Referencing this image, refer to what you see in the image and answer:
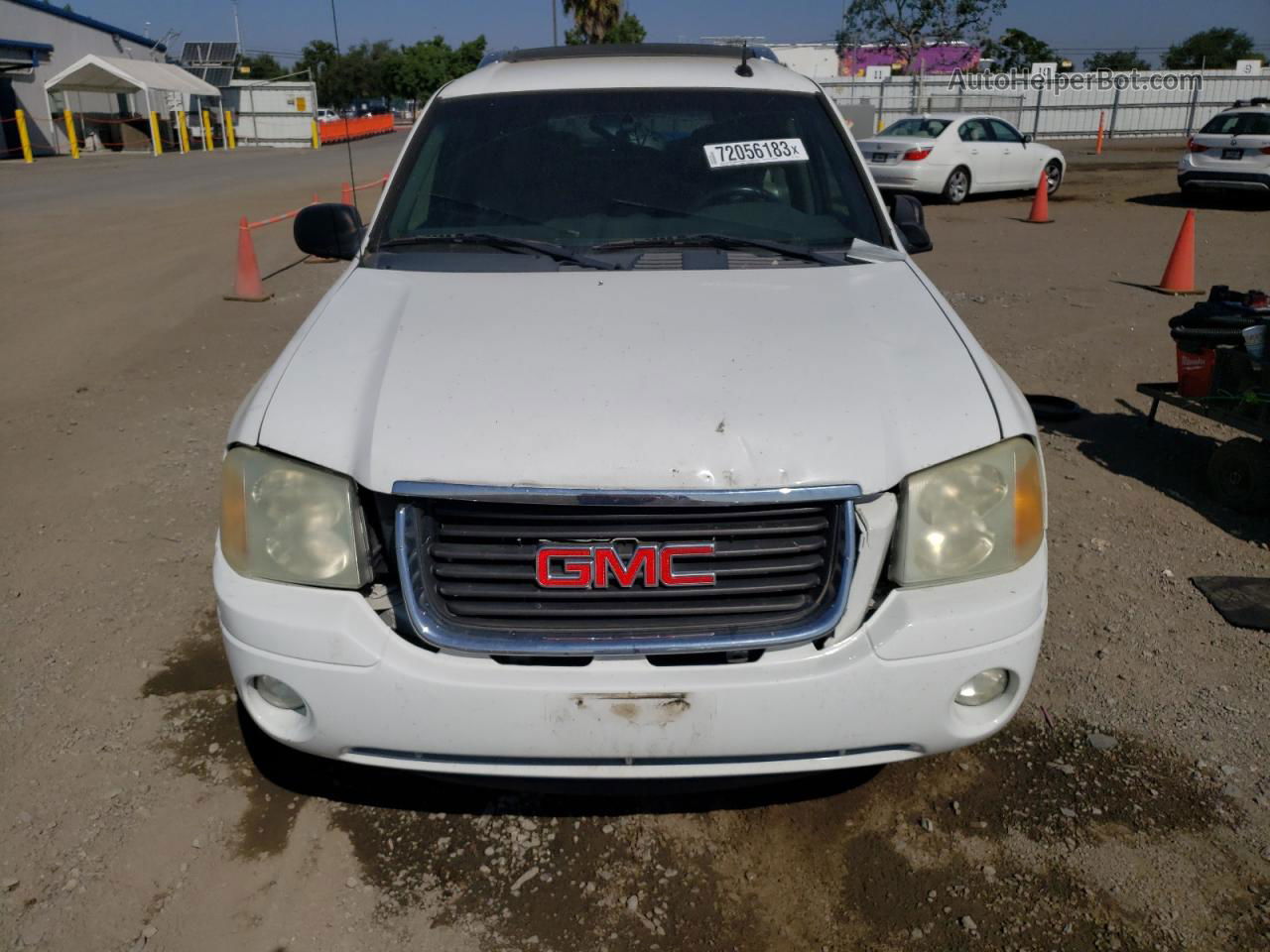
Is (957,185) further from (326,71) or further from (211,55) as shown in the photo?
(211,55)

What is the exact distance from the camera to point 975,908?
2.43 meters

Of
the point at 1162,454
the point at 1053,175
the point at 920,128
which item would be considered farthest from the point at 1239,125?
the point at 1162,454

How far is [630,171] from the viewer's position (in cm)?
348

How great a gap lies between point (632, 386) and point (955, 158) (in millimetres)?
16433

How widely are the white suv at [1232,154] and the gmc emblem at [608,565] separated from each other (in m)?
17.8

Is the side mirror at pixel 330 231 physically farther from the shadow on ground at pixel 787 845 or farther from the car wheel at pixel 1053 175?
the car wheel at pixel 1053 175

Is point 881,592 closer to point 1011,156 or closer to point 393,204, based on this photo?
point 393,204

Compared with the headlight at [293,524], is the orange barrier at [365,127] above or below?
above

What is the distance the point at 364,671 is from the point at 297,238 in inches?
83.7

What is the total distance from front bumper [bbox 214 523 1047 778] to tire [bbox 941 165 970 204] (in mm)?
16397

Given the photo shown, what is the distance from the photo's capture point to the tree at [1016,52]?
53.8 m

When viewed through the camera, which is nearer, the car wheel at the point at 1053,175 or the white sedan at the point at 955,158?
the white sedan at the point at 955,158
